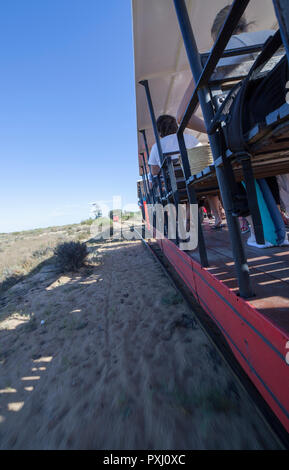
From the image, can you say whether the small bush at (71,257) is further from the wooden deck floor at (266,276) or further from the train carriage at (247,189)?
the wooden deck floor at (266,276)

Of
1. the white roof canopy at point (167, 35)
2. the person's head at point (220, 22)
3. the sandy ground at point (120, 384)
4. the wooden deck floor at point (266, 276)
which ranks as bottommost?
the sandy ground at point (120, 384)

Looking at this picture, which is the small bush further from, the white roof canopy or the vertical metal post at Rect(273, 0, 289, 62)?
the vertical metal post at Rect(273, 0, 289, 62)

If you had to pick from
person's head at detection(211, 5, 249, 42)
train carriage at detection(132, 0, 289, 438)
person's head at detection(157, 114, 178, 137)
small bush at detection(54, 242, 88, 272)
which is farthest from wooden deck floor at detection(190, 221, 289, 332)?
small bush at detection(54, 242, 88, 272)

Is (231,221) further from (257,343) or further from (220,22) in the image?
(220,22)

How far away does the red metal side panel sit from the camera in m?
0.93

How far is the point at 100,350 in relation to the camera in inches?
91.4

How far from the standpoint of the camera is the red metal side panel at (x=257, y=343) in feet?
3.04

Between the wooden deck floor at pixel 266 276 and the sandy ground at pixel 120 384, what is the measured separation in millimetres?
811

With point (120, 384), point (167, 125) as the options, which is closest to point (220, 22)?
point (167, 125)

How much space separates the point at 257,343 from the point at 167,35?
441 cm

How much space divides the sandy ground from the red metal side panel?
46 centimetres

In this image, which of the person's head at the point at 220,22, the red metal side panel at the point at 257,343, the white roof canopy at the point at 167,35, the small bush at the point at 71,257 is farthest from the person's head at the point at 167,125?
the small bush at the point at 71,257

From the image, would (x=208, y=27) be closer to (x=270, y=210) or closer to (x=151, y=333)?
(x=270, y=210)

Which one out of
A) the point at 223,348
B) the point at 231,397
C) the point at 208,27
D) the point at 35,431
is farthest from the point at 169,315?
the point at 208,27
